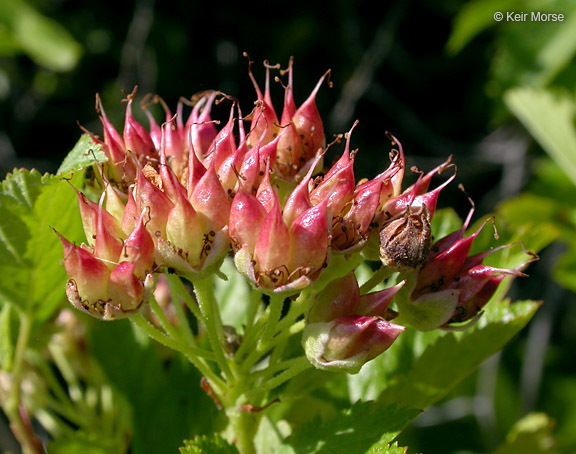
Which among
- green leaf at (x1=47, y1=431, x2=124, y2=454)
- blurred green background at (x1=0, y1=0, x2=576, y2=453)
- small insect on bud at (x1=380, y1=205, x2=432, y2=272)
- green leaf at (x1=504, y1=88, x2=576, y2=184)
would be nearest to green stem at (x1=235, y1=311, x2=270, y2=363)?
small insect on bud at (x1=380, y1=205, x2=432, y2=272)

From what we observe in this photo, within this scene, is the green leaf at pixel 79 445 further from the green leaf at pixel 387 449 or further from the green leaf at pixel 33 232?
the green leaf at pixel 387 449

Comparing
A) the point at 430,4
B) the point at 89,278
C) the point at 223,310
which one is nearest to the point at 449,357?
the point at 223,310

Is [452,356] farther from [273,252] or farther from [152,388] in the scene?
[152,388]

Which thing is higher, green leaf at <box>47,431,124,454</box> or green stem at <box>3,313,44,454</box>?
green stem at <box>3,313,44,454</box>

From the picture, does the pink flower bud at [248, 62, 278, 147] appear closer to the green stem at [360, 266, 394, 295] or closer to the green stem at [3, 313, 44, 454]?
the green stem at [360, 266, 394, 295]

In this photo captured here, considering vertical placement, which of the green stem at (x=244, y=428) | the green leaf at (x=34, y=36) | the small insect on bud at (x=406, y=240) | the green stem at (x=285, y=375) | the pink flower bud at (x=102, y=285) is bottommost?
the green stem at (x=244, y=428)

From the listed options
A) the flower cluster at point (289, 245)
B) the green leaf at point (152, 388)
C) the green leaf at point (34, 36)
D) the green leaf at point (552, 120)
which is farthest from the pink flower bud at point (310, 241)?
the green leaf at point (34, 36)

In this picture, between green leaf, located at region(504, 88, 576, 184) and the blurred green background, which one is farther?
the blurred green background
